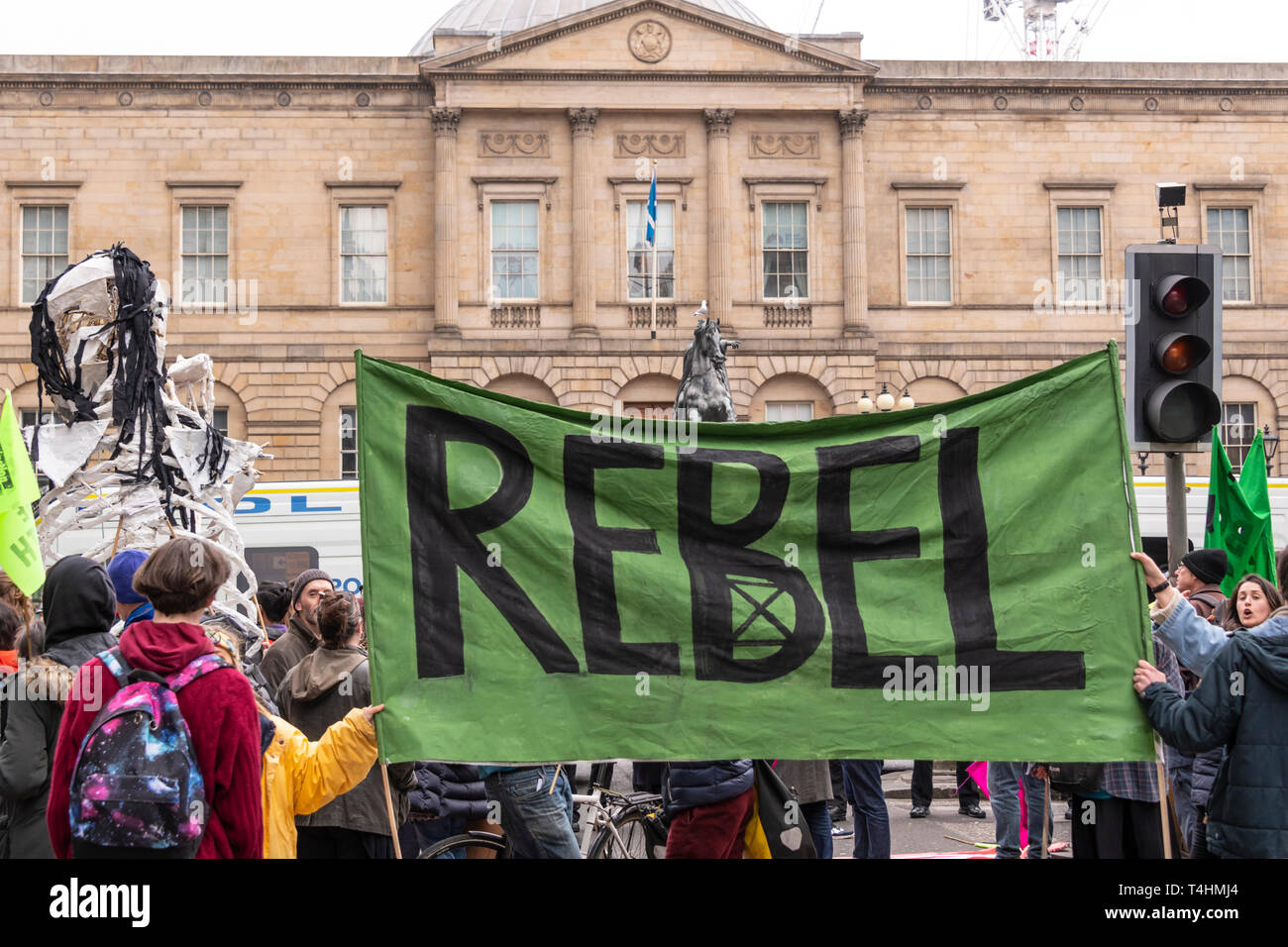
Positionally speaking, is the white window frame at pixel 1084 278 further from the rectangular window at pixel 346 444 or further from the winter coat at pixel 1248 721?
the winter coat at pixel 1248 721

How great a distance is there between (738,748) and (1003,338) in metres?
30.8

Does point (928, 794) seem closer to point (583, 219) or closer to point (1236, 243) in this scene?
point (583, 219)

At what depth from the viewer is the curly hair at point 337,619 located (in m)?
5.68

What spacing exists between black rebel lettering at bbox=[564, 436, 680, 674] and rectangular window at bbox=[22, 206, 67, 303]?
105ft

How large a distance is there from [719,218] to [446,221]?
660cm

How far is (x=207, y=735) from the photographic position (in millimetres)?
3822

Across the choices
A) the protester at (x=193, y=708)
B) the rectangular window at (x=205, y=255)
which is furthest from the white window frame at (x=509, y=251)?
the protester at (x=193, y=708)

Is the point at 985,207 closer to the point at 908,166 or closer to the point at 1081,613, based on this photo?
the point at 908,166

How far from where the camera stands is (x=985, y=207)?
112 feet

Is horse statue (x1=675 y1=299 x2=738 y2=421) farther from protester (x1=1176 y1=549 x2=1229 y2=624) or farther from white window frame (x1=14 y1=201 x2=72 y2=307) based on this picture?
white window frame (x1=14 y1=201 x2=72 y2=307)

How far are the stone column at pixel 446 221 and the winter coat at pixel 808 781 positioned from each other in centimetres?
2682

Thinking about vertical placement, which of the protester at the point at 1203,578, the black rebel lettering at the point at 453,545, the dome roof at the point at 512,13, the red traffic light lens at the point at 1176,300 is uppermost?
the dome roof at the point at 512,13

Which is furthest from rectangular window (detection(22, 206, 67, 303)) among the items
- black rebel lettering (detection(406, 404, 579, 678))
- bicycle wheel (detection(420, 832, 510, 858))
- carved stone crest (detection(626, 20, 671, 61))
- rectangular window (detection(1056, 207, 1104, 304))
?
black rebel lettering (detection(406, 404, 579, 678))
